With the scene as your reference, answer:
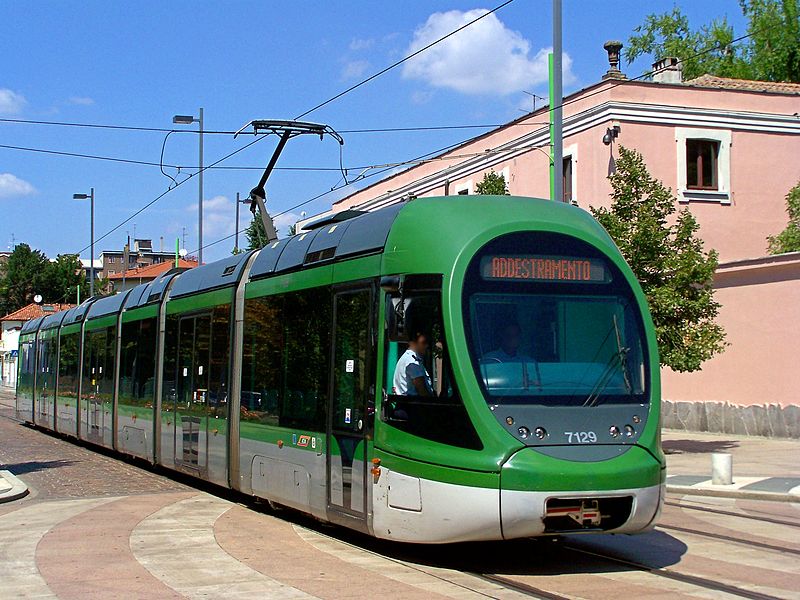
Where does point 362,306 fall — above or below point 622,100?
below

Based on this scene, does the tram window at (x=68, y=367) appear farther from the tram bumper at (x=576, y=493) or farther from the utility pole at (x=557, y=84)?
the tram bumper at (x=576, y=493)

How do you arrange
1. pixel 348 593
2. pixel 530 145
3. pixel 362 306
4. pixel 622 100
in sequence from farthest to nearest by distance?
pixel 530 145, pixel 622 100, pixel 362 306, pixel 348 593

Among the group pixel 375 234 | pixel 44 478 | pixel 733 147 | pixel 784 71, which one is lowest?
pixel 44 478

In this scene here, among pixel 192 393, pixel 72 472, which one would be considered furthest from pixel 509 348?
pixel 72 472

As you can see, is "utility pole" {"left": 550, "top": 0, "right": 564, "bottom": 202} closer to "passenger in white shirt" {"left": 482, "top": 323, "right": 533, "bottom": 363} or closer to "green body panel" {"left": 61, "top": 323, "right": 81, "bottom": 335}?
"passenger in white shirt" {"left": 482, "top": 323, "right": 533, "bottom": 363}

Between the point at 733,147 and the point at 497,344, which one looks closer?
the point at 497,344

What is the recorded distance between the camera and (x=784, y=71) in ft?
175

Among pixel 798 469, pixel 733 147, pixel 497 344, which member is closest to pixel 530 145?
pixel 733 147

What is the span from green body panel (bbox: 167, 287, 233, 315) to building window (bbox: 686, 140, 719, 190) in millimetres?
18805

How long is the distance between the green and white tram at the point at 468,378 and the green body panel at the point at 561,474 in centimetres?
1

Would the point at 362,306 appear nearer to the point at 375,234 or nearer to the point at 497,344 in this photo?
the point at 375,234

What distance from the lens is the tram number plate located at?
903 centimetres

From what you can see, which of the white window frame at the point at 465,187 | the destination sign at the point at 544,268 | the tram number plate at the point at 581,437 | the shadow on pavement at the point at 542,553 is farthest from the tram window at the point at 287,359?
the white window frame at the point at 465,187

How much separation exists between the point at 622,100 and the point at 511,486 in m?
24.0
